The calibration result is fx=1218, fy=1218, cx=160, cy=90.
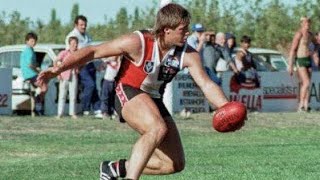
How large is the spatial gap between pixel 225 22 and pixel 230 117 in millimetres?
41658

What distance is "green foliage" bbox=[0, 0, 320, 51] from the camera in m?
51.6

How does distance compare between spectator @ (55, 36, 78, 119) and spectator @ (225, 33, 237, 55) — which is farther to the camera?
spectator @ (225, 33, 237, 55)

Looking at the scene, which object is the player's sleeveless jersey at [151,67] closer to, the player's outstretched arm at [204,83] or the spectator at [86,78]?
the player's outstretched arm at [204,83]

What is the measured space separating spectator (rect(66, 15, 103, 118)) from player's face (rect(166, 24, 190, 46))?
12736 mm

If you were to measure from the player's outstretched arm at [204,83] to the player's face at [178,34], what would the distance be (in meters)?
0.23

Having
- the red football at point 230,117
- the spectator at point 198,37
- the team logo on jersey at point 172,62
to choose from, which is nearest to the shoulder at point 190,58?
the team logo on jersey at point 172,62

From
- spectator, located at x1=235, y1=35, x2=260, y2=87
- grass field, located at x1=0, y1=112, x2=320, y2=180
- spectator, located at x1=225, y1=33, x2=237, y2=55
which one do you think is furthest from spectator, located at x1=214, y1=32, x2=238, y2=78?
grass field, located at x1=0, y1=112, x2=320, y2=180

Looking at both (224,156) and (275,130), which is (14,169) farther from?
(275,130)

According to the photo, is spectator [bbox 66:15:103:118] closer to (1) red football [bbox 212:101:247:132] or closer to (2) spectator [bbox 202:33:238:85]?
(2) spectator [bbox 202:33:238:85]

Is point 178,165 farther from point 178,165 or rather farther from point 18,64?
point 18,64

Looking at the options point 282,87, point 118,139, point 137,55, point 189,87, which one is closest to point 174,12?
point 137,55

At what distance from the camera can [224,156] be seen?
15188 millimetres

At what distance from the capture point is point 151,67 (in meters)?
10.5

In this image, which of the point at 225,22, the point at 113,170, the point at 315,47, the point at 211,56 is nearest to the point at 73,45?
the point at 211,56
